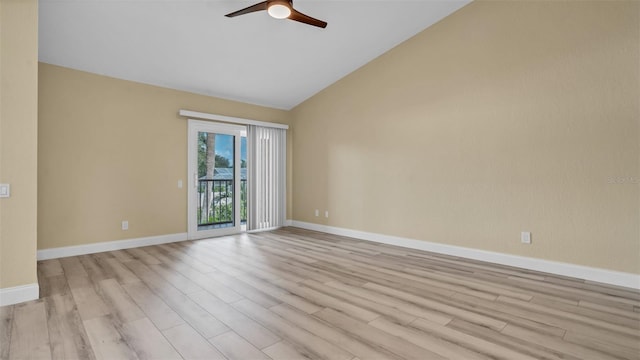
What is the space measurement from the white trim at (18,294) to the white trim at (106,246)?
1.68 m

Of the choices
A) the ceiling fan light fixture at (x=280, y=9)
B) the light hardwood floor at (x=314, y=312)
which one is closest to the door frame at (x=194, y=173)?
the light hardwood floor at (x=314, y=312)

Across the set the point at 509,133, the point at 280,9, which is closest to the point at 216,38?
the point at 280,9

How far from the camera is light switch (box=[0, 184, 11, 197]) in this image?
2.58 m

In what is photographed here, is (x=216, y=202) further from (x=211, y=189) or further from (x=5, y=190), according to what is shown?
(x=5, y=190)

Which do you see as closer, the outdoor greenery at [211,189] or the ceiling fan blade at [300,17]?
the ceiling fan blade at [300,17]

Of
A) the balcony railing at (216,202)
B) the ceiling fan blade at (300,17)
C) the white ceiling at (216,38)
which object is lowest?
the balcony railing at (216,202)

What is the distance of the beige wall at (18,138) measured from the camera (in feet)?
8.52

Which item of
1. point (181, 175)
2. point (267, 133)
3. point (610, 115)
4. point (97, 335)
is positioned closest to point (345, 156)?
point (267, 133)

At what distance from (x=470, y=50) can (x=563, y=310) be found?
3.26 metres

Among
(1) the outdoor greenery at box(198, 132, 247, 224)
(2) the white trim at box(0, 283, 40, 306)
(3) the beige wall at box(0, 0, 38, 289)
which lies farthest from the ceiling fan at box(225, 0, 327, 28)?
(2) the white trim at box(0, 283, 40, 306)

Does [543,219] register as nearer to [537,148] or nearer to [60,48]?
[537,148]

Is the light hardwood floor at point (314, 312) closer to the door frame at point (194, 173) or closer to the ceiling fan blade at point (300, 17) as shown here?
the door frame at point (194, 173)

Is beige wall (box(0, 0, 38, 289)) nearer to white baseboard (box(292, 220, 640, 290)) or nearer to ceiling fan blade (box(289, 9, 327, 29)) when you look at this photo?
ceiling fan blade (box(289, 9, 327, 29))

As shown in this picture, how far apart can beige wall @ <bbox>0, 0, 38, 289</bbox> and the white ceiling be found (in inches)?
26.9
